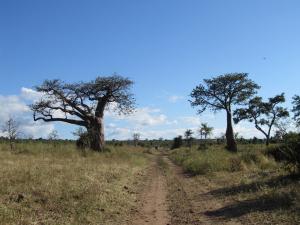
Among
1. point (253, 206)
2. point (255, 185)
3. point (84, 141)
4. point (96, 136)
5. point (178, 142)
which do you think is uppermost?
point (178, 142)

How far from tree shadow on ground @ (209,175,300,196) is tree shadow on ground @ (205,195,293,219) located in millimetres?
1746

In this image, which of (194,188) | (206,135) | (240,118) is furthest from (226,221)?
(206,135)

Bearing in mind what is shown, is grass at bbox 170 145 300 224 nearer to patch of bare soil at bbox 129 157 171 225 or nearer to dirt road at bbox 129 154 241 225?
dirt road at bbox 129 154 241 225

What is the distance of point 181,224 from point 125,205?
2.58 metres

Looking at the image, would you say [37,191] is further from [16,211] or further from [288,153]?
[288,153]

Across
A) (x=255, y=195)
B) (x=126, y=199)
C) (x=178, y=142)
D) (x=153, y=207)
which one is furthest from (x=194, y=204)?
(x=178, y=142)

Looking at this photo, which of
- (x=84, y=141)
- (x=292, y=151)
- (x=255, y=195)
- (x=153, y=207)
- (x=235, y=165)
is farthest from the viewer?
(x=84, y=141)

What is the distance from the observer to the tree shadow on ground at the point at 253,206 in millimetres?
9782

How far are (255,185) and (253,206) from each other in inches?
130

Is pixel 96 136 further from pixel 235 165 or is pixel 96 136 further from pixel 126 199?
pixel 126 199

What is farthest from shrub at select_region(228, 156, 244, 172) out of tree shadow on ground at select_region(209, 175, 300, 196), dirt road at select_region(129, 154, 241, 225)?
tree shadow on ground at select_region(209, 175, 300, 196)

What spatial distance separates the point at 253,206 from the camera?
10.4 meters

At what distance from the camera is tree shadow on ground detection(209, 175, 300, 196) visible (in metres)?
12.9

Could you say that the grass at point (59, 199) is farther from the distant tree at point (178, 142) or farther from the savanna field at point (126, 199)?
the distant tree at point (178, 142)
